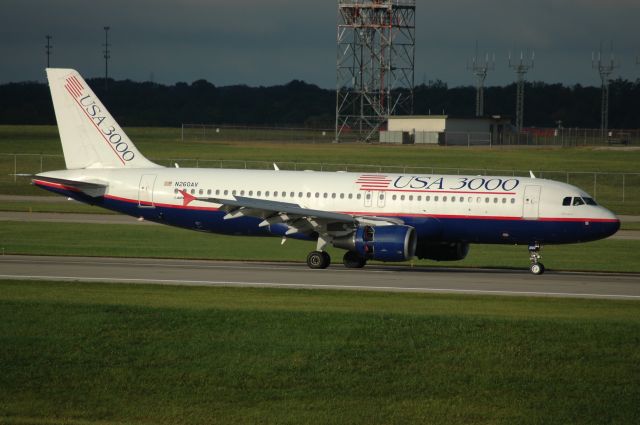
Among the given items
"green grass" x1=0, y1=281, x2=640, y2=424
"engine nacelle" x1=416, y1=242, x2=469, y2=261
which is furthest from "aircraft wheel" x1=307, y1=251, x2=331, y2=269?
"green grass" x1=0, y1=281, x2=640, y2=424

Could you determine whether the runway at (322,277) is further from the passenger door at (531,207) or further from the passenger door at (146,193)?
the passenger door at (146,193)

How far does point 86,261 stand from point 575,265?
721 inches

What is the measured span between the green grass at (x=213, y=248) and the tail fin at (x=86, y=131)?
11.7 feet

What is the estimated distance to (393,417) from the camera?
59.7 feet

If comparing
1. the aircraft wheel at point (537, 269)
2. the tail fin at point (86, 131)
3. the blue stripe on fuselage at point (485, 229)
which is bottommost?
the aircraft wheel at point (537, 269)

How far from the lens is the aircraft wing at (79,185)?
41781mm

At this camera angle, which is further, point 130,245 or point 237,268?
point 130,245

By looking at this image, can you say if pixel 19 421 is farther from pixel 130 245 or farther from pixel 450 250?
pixel 130 245

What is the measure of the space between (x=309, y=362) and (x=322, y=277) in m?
14.2

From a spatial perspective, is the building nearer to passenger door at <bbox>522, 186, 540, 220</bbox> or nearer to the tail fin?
the tail fin

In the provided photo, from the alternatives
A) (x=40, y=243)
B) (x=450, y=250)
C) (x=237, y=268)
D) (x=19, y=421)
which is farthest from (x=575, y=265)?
(x=19, y=421)

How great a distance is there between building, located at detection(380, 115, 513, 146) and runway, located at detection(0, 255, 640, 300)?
86923 millimetres

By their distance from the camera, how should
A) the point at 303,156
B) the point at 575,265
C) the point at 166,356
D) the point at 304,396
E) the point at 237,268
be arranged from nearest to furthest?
1. the point at 304,396
2. the point at 166,356
3. the point at 237,268
4. the point at 575,265
5. the point at 303,156

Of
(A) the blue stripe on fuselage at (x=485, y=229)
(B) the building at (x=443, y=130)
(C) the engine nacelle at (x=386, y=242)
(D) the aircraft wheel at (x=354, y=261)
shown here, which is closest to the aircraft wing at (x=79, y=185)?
(A) the blue stripe on fuselage at (x=485, y=229)
